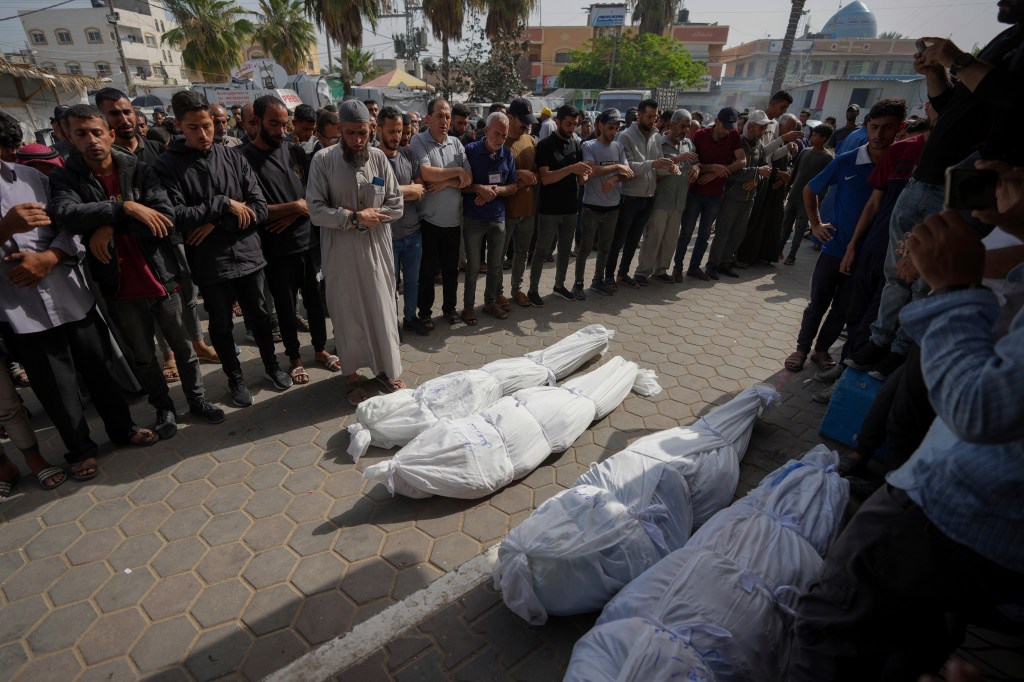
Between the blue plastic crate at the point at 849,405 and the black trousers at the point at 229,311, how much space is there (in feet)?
13.7

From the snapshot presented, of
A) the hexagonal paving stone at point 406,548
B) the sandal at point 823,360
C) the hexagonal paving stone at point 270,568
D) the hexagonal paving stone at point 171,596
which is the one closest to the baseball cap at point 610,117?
the sandal at point 823,360

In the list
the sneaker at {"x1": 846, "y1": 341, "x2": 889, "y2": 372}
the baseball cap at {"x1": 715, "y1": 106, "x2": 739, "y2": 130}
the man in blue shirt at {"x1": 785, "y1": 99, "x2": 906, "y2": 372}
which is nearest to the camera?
the sneaker at {"x1": 846, "y1": 341, "x2": 889, "y2": 372}

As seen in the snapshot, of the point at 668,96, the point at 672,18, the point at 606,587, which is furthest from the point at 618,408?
the point at 672,18

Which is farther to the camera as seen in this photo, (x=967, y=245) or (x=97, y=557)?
(x=97, y=557)

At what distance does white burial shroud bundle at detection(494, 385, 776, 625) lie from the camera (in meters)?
2.02

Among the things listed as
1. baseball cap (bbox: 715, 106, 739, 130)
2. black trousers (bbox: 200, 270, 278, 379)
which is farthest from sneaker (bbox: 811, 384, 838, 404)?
black trousers (bbox: 200, 270, 278, 379)

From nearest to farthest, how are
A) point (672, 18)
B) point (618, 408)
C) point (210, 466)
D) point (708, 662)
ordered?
point (708, 662) → point (210, 466) → point (618, 408) → point (672, 18)

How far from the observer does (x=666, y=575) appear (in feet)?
6.14

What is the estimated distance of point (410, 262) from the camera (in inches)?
186

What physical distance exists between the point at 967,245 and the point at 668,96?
28.6 m

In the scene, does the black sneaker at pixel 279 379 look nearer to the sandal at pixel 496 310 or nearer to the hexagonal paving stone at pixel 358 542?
the hexagonal paving stone at pixel 358 542

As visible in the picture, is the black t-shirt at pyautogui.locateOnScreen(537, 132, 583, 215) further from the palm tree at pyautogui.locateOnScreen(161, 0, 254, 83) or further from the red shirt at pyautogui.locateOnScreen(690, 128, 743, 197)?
the palm tree at pyautogui.locateOnScreen(161, 0, 254, 83)

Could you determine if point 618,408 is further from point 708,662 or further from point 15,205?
point 15,205

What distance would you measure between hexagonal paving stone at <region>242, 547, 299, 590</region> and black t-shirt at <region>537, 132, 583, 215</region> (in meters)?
4.16
